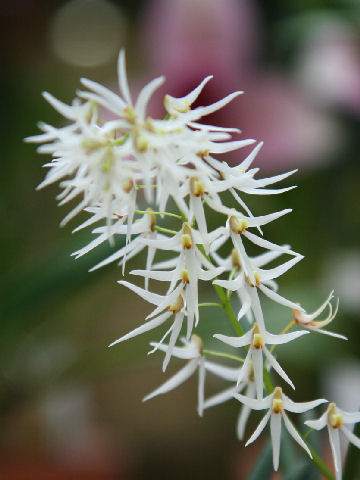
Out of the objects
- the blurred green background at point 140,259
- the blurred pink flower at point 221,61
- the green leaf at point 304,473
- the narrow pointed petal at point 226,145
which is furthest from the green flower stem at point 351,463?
the blurred pink flower at point 221,61

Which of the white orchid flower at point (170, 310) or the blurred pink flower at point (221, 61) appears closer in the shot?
the white orchid flower at point (170, 310)

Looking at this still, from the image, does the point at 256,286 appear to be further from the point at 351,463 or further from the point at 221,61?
the point at 221,61

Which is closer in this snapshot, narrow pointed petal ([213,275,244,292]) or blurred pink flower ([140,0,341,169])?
narrow pointed petal ([213,275,244,292])

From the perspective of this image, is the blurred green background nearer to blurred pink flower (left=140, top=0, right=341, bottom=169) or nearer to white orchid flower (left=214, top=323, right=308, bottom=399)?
blurred pink flower (left=140, top=0, right=341, bottom=169)

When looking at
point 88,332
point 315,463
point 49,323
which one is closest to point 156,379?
point 88,332

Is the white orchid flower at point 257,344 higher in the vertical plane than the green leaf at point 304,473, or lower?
higher

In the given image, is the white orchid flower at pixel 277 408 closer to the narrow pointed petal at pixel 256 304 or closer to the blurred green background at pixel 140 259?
the narrow pointed petal at pixel 256 304

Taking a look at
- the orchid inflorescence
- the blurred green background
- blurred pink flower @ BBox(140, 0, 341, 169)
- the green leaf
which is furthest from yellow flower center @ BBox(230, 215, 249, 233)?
blurred pink flower @ BBox(140, 0, 341, 169)

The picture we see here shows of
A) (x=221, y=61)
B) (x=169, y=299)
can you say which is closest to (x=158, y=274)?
(x=169, y=299)
